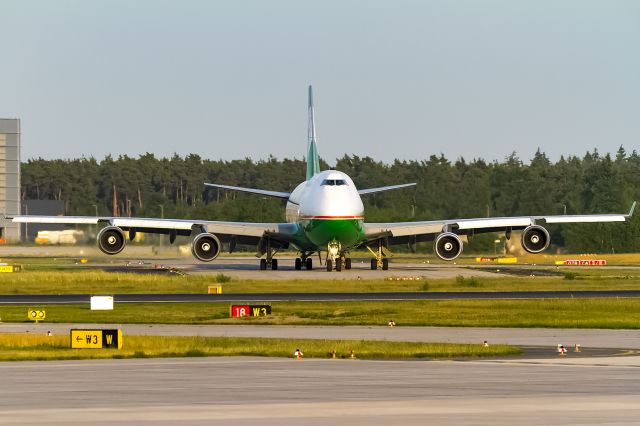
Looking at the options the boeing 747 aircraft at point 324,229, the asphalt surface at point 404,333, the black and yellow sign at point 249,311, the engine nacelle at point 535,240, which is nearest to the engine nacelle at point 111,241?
the boeing 747 aircraft at point 324,229

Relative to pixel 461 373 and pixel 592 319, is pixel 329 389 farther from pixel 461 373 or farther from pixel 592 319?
pixel 592 319

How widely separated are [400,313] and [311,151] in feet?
160

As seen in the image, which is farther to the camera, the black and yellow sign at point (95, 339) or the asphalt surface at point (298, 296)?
the asphalt surface at point (298, 296)

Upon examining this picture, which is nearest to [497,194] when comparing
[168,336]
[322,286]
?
[322,286]

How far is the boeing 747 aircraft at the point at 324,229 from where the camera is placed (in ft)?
247

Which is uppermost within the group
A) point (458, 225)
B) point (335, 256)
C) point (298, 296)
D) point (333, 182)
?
point (333, 182)

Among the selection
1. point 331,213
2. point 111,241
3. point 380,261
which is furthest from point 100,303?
point 380,261

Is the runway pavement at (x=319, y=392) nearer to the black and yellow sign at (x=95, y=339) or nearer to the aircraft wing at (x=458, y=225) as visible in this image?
the black and yellow sign at (x=95, y=339)

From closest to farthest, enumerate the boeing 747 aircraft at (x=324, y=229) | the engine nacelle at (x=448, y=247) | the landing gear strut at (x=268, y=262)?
the boeing 747 aircraft at (x=324, y=229) → the engine nacelle at (x=448, y=247) → the landing gear strut at (x=268, y=262)

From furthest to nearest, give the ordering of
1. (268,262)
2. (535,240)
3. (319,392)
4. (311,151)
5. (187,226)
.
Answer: (311,151) → (268,262) → (187,226) → (535,240) → (319,392)

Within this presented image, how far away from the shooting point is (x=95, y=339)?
119 feet

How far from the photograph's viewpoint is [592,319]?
46.3 metres

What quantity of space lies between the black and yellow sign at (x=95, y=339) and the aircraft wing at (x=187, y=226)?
138 feet

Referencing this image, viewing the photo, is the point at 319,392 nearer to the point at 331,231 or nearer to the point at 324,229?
the point at 324,229
